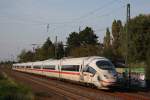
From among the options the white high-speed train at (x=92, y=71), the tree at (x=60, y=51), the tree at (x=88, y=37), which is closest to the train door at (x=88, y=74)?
the white high-speed train at (x=92, y=71)

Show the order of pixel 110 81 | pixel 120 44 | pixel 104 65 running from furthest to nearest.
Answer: pixel 120 44, pixel 104 65, pixel 110 81

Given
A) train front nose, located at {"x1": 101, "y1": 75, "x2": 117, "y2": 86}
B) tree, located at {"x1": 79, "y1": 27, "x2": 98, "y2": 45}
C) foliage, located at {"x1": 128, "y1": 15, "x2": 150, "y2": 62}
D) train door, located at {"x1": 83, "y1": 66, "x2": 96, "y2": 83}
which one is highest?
tree, located at {"x1": 79, "y1": 27, "x2": 98, "y2": 45}

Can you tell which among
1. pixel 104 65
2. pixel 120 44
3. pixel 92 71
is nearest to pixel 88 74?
pixel 92 71

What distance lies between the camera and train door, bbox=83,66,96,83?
3073cm

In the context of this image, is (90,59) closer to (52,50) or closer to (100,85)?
(100,85)

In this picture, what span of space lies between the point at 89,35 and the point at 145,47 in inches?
2364

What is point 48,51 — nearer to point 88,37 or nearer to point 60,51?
point 60,51

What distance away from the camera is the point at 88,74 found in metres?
31.8

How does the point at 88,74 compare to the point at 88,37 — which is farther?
the point at 88,37

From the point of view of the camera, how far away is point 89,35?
12144 cm

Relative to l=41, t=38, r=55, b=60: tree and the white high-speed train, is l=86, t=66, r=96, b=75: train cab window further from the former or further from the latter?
l=41, t=38, r=55, b=60: tree

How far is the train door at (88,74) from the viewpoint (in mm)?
30728

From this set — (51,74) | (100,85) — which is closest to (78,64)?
(100,85)

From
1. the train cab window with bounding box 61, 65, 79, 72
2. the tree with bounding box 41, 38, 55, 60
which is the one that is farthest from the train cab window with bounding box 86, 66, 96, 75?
the tree with bounding box 41, 38, 55, 60
